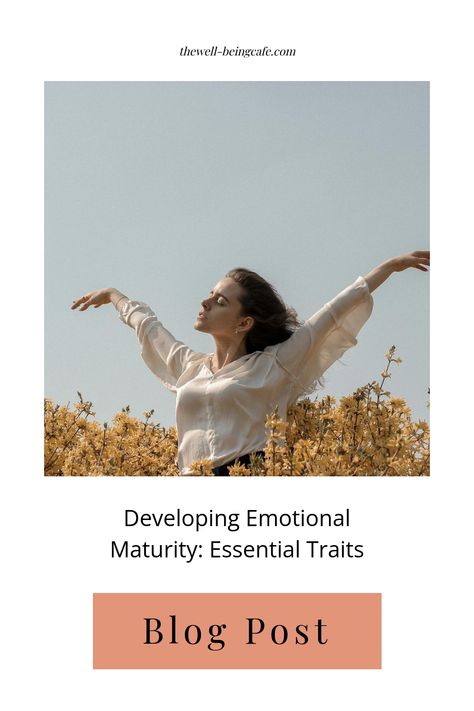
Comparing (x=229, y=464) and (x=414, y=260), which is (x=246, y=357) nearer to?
(x=229, y=464)

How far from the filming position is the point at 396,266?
3.83 metres

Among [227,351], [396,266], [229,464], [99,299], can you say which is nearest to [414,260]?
[396,266]

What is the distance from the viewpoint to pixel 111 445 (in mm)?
4289

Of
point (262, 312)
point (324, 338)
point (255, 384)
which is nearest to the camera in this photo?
point (255, 384)

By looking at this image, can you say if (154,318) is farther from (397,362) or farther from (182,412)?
(397,362)

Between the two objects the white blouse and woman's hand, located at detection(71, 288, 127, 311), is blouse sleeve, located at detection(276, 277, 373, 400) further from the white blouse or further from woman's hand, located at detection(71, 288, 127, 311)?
woman's hand, located at detection(71, 288, 127, 311)

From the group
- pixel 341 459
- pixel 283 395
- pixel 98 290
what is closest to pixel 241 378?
pixel 283 395

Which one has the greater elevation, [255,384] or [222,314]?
[222,314]

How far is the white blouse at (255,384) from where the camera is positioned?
3906mm

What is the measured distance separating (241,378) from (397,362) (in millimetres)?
712

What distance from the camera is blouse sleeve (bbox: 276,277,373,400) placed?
3.91 m

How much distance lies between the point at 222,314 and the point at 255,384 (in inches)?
15.7

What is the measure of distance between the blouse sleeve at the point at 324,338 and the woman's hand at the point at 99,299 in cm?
95

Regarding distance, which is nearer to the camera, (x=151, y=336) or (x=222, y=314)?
(x=222, y=314)
